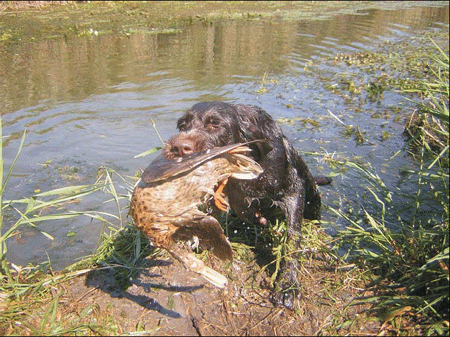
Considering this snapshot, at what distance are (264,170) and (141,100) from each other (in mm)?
5798

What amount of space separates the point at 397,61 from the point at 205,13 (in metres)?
11.1

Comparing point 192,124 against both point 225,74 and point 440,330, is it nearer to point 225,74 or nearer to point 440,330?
point 440,330

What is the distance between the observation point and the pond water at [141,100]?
17.8 feet

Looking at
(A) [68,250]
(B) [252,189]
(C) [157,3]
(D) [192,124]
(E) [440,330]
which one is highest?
(C) [157,3]

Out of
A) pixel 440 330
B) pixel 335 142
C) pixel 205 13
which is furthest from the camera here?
pixel 205 13

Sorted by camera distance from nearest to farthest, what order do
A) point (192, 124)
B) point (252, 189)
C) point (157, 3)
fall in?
point (192, 124) < point (252, 189) < point (157, 3)

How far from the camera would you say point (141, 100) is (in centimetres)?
888

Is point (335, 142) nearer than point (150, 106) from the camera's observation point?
Yes

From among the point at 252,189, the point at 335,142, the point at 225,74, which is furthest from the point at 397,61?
the point at 252,189

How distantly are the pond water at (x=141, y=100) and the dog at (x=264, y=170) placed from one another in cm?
89

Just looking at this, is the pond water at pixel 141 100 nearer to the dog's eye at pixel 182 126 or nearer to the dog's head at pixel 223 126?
the dog's head at pixel 223 126

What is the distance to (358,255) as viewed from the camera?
10.9 ft

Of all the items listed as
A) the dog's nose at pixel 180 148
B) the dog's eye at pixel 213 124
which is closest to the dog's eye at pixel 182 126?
the dog's eye at pixel 213 124

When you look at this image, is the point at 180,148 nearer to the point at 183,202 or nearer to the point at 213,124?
the point at 183,202
